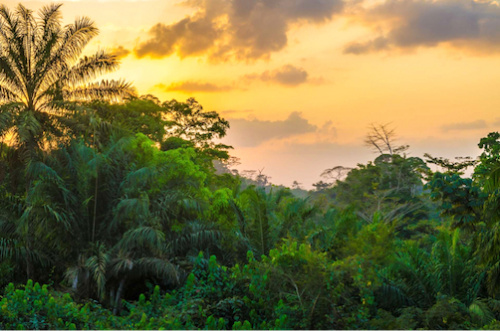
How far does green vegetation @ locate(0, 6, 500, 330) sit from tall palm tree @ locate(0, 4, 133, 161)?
0.15 feet

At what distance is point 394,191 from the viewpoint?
34.8m

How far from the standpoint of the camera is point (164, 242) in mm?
15531

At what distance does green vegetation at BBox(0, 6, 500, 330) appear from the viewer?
39.0 feet

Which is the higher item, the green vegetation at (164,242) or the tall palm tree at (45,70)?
the tall palm tree at (45,70)

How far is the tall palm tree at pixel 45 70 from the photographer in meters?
18.2

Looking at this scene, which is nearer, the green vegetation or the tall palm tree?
the green vegetation

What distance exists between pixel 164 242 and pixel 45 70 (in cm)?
761

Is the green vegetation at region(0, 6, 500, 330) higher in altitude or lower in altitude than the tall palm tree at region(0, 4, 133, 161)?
lower

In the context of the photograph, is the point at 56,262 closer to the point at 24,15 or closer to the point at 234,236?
the point at 234,236

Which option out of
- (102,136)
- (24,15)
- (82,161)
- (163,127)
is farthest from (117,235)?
(163,127)

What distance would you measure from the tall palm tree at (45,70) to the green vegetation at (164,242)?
0.15 ft

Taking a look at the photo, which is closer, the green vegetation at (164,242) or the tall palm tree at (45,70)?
the green vegetation at (164,242)

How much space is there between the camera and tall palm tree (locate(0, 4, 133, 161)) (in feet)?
59.8

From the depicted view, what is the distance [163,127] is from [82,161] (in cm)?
1241
